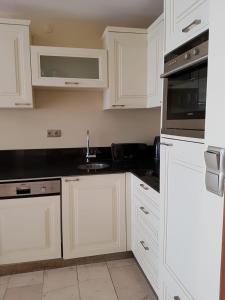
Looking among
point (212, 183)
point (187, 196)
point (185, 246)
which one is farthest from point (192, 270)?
point (212, 183)

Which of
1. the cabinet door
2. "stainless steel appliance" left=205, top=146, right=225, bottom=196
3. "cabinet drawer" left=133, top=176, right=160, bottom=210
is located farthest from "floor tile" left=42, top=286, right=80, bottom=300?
"stainless steel appliance" left=205, top=146, right=225, bottom=196

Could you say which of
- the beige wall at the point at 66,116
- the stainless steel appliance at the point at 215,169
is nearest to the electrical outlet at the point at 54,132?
the beige wall at the point at 66,116

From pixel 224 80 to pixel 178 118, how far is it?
0.52 metres

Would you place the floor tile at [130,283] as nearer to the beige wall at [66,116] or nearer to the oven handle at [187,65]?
the beige wall at [66,116]

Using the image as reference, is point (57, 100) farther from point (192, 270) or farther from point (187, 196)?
point (192, 270)

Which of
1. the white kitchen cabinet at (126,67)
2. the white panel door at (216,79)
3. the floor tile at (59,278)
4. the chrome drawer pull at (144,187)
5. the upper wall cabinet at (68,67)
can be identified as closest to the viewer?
the white panel door at (216,79)

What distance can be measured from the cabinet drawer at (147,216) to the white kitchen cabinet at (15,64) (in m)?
1.26

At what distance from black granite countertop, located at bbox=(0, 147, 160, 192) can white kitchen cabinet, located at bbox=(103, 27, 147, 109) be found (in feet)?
1.86

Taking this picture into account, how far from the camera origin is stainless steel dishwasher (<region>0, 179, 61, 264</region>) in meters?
1.97

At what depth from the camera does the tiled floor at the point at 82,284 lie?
1.83 m

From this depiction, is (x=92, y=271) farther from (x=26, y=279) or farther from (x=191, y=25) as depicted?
(x=191, y=25)

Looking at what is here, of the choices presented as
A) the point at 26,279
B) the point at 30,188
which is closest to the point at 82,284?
the point at 26,279

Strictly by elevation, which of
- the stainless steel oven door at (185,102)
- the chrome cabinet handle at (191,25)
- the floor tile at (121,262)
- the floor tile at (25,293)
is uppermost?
the chrome cabinet handle at (191,25)

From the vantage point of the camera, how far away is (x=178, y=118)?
49.6 inches
